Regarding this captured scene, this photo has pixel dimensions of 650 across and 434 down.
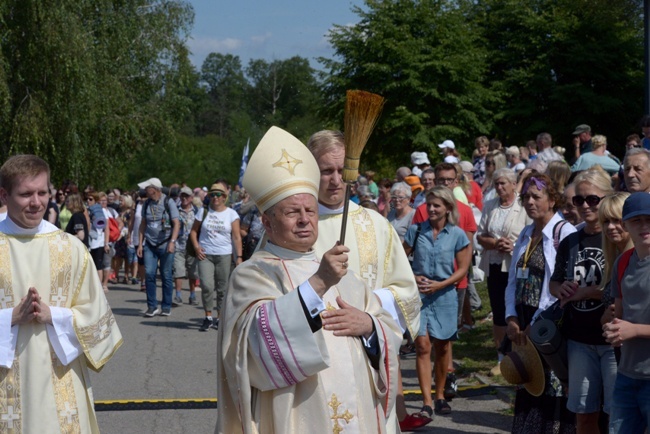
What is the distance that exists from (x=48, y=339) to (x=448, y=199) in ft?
14.1

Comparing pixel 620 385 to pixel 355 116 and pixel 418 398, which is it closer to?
pixel 355 116

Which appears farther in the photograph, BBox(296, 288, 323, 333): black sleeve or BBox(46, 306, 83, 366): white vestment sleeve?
BBox(46, 306, 83, 366): white vestment sleeve

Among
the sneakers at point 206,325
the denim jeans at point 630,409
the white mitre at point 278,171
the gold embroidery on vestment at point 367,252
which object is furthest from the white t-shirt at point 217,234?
the white mitre at point 278,171

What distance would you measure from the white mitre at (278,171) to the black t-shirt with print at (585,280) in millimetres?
2702

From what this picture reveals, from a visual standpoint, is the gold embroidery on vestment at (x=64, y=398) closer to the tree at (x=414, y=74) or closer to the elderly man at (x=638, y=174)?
the elderly man at (x=638, y=174)

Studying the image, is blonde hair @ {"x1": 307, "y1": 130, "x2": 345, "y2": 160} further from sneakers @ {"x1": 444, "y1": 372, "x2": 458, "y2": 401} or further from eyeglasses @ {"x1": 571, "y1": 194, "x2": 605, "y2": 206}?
sneakers @ {"x1": 444, "y1": 372, "x2": 458, "y2": 401}

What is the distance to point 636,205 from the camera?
209 inches

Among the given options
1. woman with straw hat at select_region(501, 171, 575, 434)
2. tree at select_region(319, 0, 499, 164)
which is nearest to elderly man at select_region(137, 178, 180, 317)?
woman with straw hat at select_region(501, 171, 575, 434)

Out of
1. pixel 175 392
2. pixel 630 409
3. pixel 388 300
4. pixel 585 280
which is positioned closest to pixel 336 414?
pixel 388 300

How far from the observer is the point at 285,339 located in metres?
3.74

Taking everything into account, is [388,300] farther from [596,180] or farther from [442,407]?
[442,407]

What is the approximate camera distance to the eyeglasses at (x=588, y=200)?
20.4 ft

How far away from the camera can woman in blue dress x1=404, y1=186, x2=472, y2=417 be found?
860cm

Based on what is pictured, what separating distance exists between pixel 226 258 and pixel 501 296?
5420 millimetres
